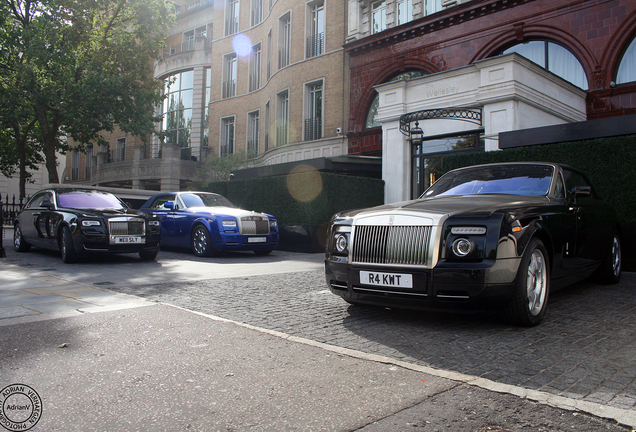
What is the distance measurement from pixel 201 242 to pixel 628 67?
14998 millimetres

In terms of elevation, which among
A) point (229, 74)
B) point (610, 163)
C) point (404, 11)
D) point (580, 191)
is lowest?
point (580, 191)

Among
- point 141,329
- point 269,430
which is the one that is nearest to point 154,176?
point 141,329

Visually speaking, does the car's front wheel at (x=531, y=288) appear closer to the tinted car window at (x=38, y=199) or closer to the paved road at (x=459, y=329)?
the paved road at (x=459, y=329)

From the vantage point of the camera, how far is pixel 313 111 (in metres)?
25.2

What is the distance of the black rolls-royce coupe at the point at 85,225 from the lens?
9.39 metres

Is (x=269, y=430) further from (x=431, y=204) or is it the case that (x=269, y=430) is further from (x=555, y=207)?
(x=555, y=207)

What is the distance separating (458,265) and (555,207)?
1.72m

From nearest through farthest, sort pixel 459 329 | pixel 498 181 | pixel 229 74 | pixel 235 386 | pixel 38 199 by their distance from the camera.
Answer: pixel 235 386
pixel 459 329
pixel 498 181
pixel 38 199
pixel 229 74

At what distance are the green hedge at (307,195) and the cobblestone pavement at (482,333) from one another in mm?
7419

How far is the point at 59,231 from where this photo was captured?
983 cm

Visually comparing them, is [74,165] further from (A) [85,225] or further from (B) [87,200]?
(A) [85,225]

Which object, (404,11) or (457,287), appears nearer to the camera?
(457,287)

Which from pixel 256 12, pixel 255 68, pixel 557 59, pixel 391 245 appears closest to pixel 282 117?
pixel 255 68

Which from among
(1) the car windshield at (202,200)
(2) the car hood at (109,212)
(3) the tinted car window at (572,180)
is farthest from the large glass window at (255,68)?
(3) the tinted car window at (572,180)
